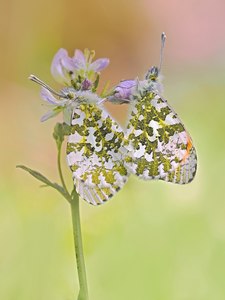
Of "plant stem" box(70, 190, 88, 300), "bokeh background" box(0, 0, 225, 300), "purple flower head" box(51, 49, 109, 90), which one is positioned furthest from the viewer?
"bokeh background" box(0, 0, 225, 300)

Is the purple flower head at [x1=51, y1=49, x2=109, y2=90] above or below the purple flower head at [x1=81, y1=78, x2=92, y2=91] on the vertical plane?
above

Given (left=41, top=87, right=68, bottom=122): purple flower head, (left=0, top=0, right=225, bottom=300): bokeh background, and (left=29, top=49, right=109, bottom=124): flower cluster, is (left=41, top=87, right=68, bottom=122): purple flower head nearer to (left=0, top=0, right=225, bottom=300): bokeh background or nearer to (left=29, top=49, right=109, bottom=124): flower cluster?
(left=29, top=49, right=109, bottom=124): flower cluster

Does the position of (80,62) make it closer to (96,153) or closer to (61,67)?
(61,67)

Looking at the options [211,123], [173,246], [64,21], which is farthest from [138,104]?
[64,21]

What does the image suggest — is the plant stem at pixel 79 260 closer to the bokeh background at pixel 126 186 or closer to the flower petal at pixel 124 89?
the flower petal at pixel 124 89

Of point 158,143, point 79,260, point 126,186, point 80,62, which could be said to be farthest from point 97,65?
point 126,186

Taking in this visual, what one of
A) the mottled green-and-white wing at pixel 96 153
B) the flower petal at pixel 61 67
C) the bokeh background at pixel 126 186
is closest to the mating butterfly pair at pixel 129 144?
the mottled green-and-white wing at pixel 96 153

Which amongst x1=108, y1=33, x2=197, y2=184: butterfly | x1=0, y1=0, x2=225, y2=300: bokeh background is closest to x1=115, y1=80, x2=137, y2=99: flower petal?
x1=108, y1=33, x2=197, y2=184: butterfly
